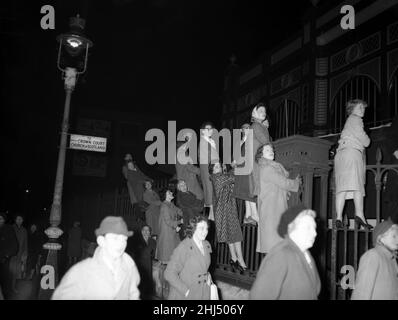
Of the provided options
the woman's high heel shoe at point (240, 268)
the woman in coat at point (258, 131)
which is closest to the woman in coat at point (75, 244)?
the woman's high heel shoe at point (240, 268)

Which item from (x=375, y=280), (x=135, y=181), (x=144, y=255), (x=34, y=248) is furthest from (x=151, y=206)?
(x=34, y=248)

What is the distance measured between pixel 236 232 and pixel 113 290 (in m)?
3.61

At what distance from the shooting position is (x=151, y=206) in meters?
10.0

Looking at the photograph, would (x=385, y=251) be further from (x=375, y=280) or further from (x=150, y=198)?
(x=150, y=198)

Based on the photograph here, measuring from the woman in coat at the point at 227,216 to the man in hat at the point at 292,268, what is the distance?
3187mm

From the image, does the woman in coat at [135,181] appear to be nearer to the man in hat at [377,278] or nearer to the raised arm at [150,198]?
the raised arm at [150,198]

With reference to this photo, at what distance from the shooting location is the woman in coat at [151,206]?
981cm

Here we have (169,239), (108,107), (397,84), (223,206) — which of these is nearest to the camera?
(223,206)

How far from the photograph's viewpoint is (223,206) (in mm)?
7004

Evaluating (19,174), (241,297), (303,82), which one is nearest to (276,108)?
(303,82)

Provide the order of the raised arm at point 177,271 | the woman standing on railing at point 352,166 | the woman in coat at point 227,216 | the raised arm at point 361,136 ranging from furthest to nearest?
the woman in coat at point 227,216
the raised arm at point 361,136
the woman standing on railing at point 352,166
the raised arm at point 177,271

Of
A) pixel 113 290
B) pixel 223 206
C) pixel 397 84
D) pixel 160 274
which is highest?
pixel 397 84
